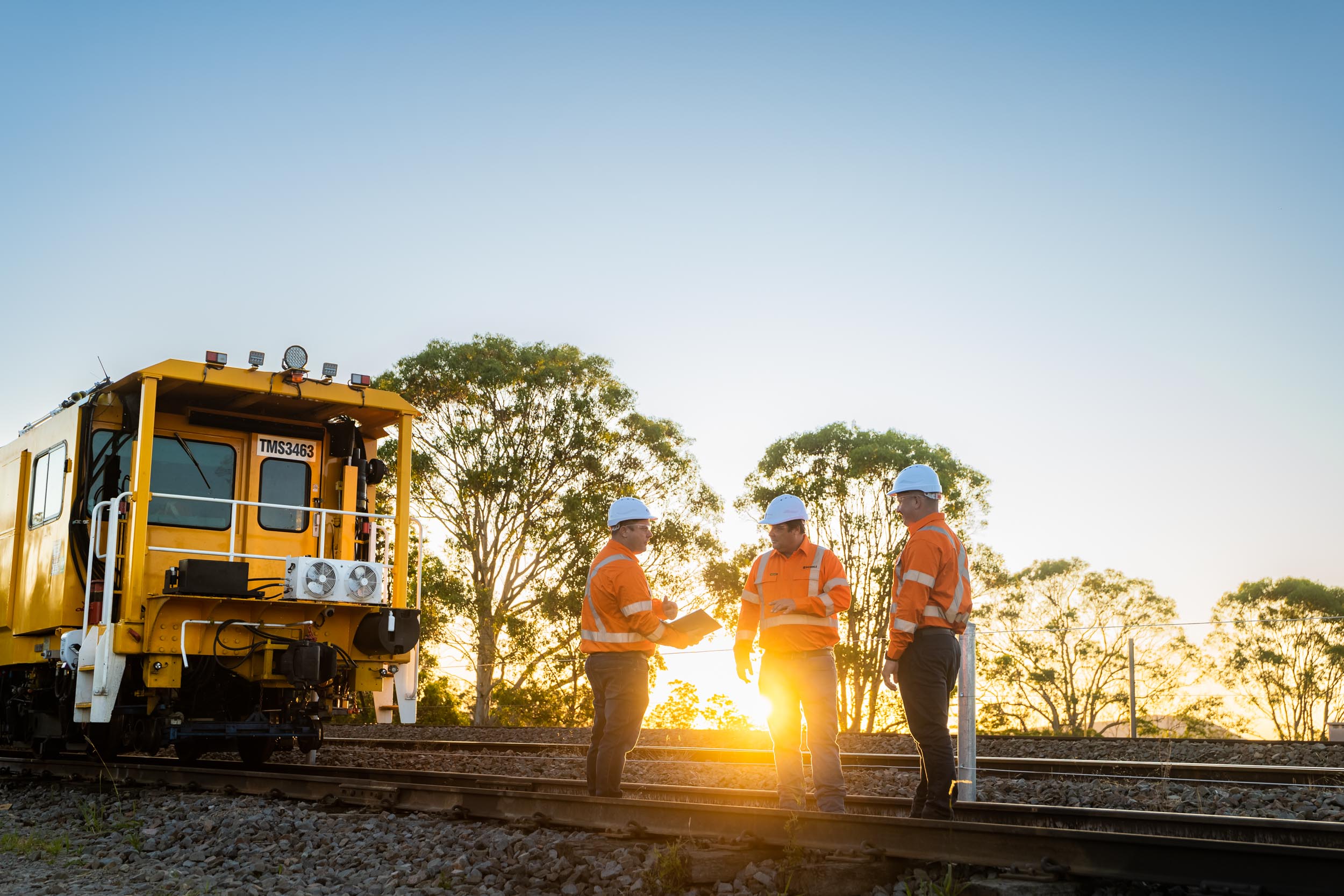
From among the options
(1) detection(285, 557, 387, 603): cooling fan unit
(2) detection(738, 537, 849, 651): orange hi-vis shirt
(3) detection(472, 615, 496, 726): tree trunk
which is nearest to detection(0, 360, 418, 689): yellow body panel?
(1) detection(285, 557, 387, 603): cooling fan unit

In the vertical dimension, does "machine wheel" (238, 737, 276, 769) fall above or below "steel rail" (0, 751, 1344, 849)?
below

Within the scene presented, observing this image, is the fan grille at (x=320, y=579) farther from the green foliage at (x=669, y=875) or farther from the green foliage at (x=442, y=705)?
the green foliage at (x=442, y=705)

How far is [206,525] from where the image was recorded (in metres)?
10.1

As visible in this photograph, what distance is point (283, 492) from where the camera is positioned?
1073 cm

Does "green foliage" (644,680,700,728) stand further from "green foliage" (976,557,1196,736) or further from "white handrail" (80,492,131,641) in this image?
"white handrail" (80,492,131,641)

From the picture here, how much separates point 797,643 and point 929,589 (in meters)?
0.84

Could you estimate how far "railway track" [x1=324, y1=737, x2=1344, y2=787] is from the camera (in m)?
8.64

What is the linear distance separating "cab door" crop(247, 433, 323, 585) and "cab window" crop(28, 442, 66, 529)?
159cm

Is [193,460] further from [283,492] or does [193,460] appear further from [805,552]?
[805,552]

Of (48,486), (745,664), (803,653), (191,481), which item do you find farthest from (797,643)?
(48,486)

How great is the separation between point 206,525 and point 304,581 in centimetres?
148

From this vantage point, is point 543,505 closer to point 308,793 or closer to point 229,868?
point 308,793

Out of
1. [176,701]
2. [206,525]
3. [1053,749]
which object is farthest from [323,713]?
[1053,749]

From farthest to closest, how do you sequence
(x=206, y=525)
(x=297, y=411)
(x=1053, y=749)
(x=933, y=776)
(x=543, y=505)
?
(x=543, y=505) → (x=1053, y=749) → (x=297, y=411) → (x=206, y=525) → (x=933, y=776)
